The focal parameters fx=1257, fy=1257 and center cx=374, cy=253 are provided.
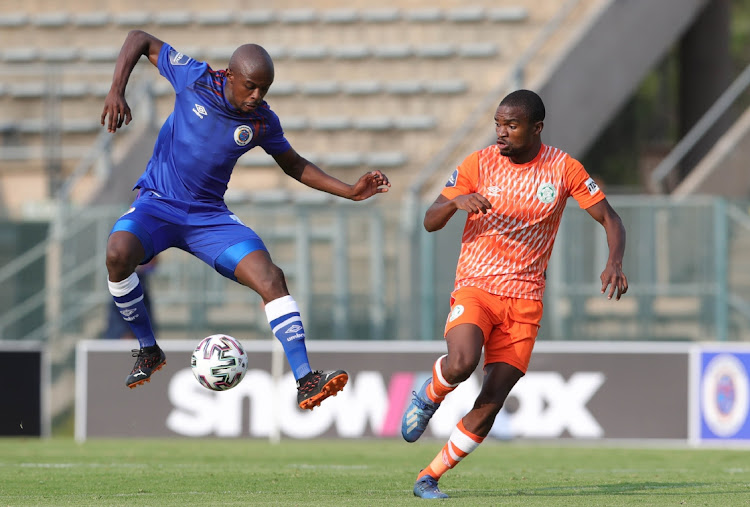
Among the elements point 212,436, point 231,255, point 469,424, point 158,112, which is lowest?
point 212,436

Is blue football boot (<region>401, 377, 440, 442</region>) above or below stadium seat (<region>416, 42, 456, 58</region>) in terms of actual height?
below

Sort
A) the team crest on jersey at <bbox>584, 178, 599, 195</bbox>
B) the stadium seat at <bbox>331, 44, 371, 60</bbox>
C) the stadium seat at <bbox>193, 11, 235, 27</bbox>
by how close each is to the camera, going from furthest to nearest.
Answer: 1. the stadium seat at <bbox>193, 11, 235, 27</bbox>
2. the stadium seat at <bbox>331, 44, 371, 60</bbox>
3. the team crest on jersey at <bbox>584, 178, 599, 195</bbox>

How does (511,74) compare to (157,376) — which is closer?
(157,376)

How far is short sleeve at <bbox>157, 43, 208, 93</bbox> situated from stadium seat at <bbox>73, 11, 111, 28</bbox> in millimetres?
13494

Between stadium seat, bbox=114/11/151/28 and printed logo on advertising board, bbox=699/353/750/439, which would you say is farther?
stadium seat, bbox=114/11/151/28

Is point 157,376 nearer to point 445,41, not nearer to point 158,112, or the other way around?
point 158,112

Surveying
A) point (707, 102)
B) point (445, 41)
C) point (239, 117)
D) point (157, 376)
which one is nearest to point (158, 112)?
point (445, 41)

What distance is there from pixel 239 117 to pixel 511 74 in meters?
10.5

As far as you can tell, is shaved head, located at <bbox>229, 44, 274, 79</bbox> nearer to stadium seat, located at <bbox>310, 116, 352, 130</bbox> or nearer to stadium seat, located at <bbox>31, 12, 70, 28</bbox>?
stadium seat, located at <bbox>310, 116, 352, 130</bbox>

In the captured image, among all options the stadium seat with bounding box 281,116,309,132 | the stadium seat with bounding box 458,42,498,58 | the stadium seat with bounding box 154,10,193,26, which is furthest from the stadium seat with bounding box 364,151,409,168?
the stadium seat with bounding box 154,10,193,26

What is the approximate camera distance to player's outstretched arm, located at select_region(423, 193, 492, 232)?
6918mm

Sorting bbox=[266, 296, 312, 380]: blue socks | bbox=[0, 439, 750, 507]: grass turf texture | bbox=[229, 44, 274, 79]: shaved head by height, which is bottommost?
bbox=[0, 439, 750, 507]: grass turf texture

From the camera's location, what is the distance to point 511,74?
58.2 feet

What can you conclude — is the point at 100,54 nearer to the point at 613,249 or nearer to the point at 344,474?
the point at 344,474
